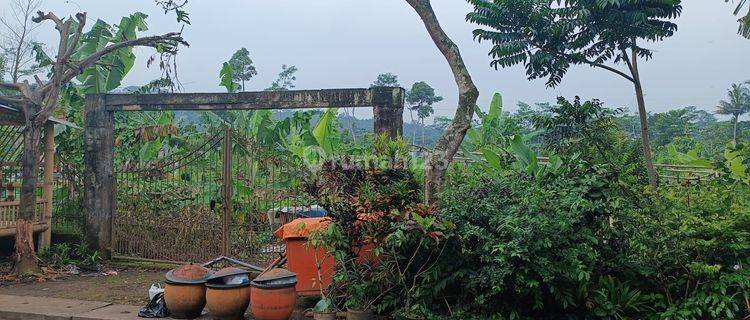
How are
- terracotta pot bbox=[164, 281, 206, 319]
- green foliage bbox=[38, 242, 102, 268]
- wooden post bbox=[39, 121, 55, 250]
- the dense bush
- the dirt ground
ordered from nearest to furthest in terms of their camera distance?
the dense bush → terracotta pot bbox=[164, 281, 206, 319] → the dirt ground → green foliage bbox=[38, 242, 102, 268] → wooden post bbox=[39, 121, 55, 250]

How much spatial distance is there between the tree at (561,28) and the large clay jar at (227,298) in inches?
167

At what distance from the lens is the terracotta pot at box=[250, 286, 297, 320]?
6.62 meters

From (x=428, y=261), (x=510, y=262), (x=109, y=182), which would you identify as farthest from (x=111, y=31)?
(x=510, y=262)

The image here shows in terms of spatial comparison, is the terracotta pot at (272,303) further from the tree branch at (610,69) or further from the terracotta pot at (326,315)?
the tree branch at (610,69)

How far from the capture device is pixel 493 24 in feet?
28.2

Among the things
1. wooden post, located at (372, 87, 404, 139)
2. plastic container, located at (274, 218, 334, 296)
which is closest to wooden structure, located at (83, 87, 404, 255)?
wooden post, located at (372, 87, 404, 139)

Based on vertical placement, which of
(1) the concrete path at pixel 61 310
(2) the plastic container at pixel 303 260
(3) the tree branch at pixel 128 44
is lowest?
(1) the concrete path at pixel 61 310

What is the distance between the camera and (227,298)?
6816 millimetres

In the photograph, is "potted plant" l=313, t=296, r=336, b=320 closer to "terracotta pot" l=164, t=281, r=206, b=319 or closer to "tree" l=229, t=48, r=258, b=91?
Answer: "terracotta pot" l=164, t=281, r=206, b=319

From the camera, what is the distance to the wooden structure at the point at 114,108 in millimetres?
9258

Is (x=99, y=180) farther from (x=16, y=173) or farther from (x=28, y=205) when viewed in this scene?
(x=16, y=173)

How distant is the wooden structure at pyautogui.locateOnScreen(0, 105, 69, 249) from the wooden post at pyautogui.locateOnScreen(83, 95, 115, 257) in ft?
1.65

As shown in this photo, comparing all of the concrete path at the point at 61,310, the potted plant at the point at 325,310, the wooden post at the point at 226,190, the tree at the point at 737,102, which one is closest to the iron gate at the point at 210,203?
the wooden post at the point at 226,190

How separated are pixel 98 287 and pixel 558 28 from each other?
675 centimetres
